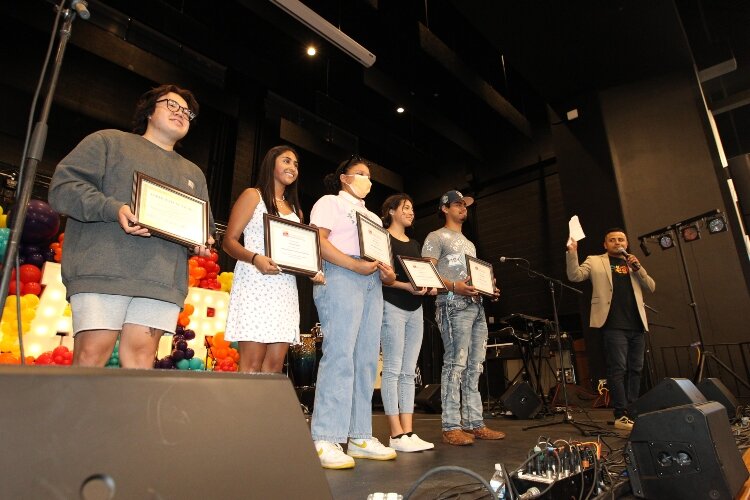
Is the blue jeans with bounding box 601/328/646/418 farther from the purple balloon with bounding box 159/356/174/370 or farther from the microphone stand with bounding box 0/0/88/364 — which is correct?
the purple balloon with bounding box 159/356/174/370

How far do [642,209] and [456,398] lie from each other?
4.14 m

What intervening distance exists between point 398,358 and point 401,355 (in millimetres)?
24

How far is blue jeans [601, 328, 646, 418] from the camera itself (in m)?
3.41

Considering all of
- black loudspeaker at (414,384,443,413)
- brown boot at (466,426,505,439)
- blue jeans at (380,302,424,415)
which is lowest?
brown boot at (466,426,505,439)

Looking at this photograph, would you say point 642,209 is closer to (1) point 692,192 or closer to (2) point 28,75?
(1) point 692,192

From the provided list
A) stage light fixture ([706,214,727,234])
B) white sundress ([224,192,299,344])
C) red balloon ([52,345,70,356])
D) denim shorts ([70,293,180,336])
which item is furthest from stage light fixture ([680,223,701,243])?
red balloon ([52,345,70,356])

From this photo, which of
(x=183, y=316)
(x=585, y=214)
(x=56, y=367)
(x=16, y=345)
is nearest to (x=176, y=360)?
(x=183, y=316)

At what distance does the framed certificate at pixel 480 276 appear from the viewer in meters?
2.63

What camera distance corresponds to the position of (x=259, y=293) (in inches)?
71.4

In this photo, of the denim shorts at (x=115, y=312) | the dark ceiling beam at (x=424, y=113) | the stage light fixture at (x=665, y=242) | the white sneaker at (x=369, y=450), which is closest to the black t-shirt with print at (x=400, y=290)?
the white sneaker at (x=369, y=450)

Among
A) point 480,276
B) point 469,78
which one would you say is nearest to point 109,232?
point 480,276

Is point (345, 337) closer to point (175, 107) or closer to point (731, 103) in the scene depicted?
point (175, 107)

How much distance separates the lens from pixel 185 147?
22.6 feet

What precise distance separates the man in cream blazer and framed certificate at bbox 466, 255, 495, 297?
1116 mm
